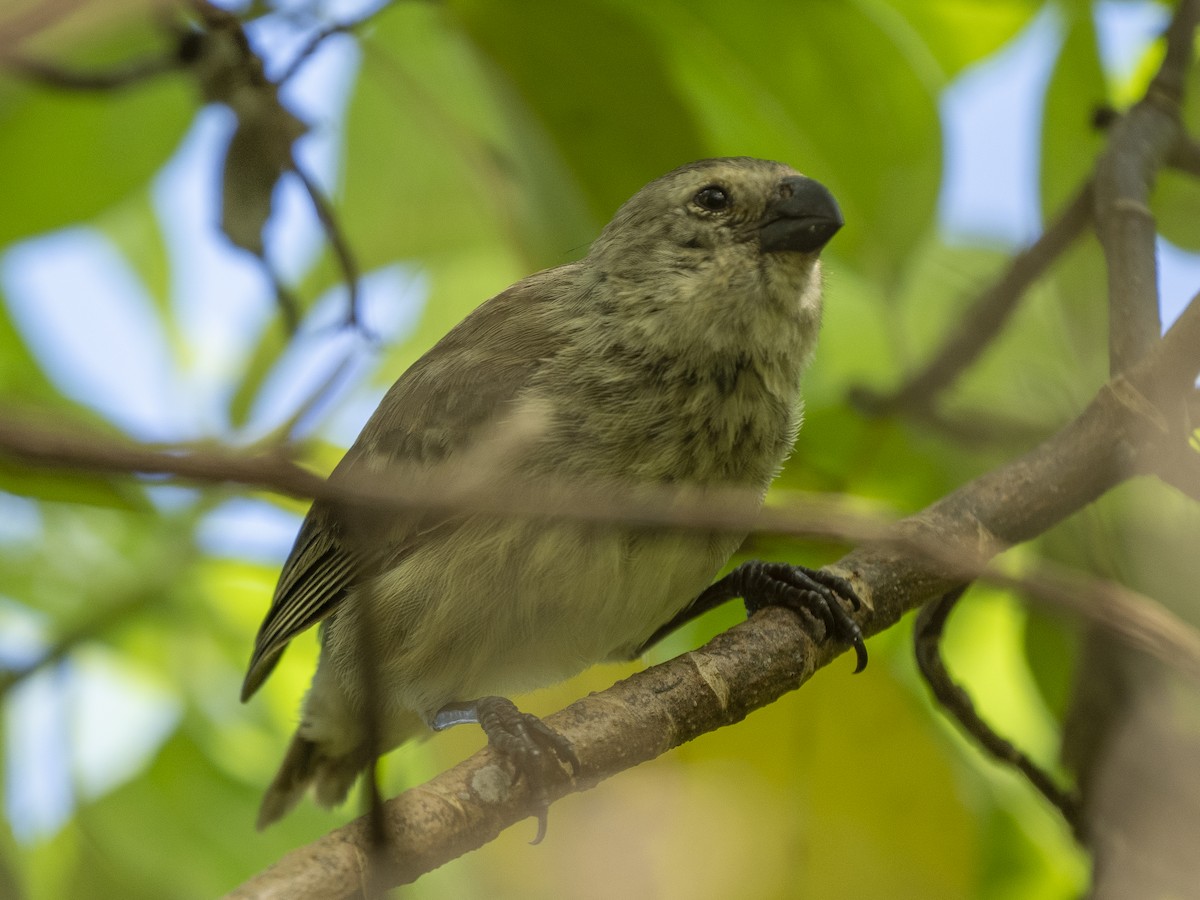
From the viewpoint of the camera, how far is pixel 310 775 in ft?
13.2

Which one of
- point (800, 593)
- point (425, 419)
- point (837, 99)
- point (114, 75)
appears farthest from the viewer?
point (837, 99)

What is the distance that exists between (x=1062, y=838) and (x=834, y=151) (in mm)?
1974

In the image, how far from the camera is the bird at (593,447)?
3043 millimetres

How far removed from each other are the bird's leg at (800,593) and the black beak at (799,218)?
819 mm

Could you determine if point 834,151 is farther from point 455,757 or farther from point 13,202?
point 13,202

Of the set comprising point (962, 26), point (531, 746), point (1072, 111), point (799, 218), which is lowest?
point (531, 746)

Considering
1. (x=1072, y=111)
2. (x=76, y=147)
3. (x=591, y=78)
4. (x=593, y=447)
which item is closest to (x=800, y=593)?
(x=593, y=447)

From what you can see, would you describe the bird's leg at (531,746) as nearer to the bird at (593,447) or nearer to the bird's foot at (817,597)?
the bird at (593,447)

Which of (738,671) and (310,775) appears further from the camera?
(310,775)

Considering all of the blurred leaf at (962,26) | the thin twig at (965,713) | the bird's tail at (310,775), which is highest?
the blurred leaf at (962,26)

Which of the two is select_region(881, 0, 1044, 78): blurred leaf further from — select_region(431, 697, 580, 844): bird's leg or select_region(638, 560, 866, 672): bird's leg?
select_region(431, 697, 580, 844): bird's leg

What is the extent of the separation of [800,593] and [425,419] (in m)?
1.13

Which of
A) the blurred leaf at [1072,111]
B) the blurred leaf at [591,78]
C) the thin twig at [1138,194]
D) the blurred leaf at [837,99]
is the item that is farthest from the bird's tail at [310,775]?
the blurred leaf at [1072,111]

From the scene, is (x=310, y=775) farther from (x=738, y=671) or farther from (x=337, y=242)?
(x=738, y=671)
